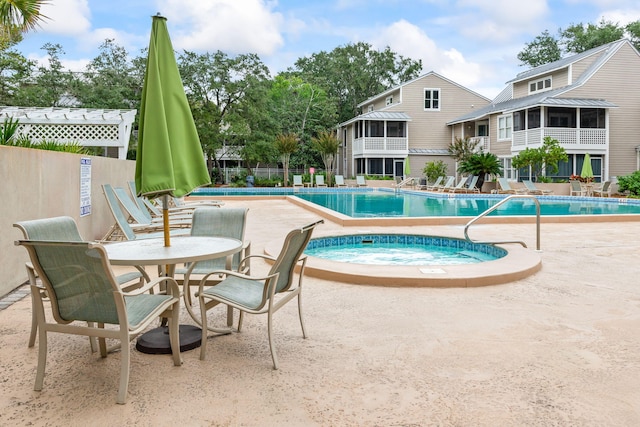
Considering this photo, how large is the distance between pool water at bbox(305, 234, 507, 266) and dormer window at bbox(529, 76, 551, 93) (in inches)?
889

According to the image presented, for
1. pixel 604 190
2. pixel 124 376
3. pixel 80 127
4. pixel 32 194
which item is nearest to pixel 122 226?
pixel 32 194

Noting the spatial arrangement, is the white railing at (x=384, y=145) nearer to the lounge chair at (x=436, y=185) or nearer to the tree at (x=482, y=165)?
the lounge chair at (x=436, y=185)

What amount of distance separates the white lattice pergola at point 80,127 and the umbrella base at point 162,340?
12.2 meters

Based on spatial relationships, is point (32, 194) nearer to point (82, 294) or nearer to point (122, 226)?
point (122, 226)

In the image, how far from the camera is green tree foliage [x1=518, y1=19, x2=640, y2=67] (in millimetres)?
40281

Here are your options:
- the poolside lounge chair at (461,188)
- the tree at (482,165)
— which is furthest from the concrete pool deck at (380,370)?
the tree at (482,165)

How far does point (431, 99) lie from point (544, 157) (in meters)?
12.9

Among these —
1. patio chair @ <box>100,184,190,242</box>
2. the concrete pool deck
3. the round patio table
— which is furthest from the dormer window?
the round patio table

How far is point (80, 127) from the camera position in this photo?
15.2 metres

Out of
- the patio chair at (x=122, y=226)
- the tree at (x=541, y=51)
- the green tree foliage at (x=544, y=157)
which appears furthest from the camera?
the tree at (x=541, y=51)

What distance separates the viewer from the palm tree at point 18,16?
7918 mm

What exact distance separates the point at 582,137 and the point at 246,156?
1856cm

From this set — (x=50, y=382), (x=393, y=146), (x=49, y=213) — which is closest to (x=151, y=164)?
(x=50, y=382)

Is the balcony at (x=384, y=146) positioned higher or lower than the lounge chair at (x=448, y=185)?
higher
